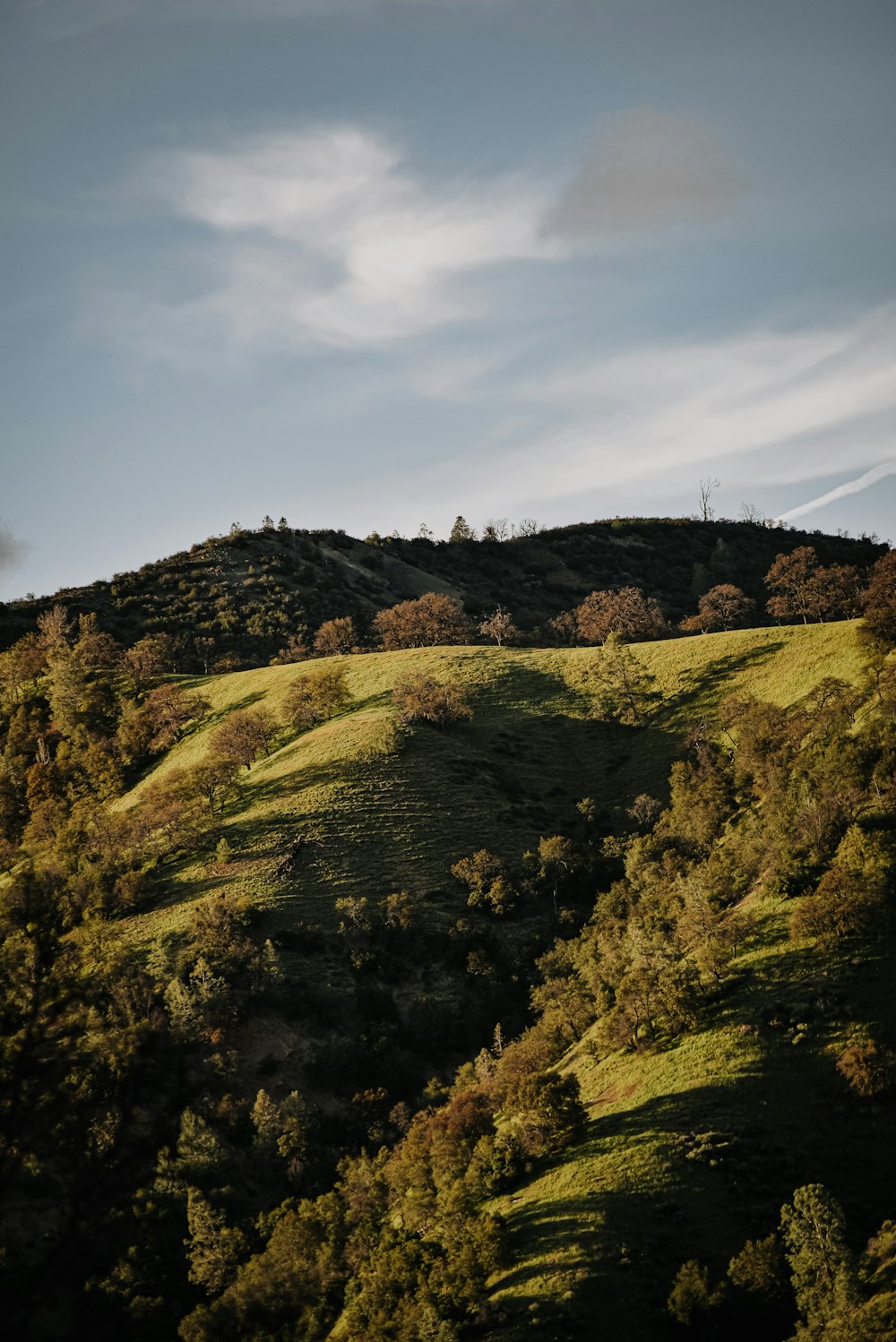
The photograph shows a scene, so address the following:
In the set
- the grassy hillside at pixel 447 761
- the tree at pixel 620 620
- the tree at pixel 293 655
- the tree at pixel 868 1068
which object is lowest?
the tree at pixel 868 1068

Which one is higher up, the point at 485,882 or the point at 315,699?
the point at 315,699

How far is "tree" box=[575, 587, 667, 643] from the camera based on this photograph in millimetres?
154875

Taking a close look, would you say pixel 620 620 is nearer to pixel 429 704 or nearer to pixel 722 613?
pixel 722 613

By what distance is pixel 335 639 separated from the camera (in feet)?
542

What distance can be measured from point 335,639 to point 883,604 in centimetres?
9476

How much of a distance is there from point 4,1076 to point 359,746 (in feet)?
166

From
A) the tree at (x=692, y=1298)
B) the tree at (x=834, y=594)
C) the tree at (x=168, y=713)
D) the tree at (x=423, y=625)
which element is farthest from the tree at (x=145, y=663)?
the tree at (x=692, y=1298)

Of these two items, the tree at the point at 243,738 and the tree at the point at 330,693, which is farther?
the tree at the point at 330,693

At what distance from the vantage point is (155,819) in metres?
93.6

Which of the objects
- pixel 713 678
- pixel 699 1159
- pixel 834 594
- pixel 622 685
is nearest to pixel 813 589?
pixel 834 594

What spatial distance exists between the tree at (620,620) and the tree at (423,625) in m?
23.7

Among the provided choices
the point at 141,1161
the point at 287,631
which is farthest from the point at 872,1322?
the point at 287,631

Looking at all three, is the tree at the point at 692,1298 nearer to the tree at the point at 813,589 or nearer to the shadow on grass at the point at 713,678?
the shadow on grass at the point at 713,678

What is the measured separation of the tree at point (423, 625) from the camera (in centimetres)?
15762
